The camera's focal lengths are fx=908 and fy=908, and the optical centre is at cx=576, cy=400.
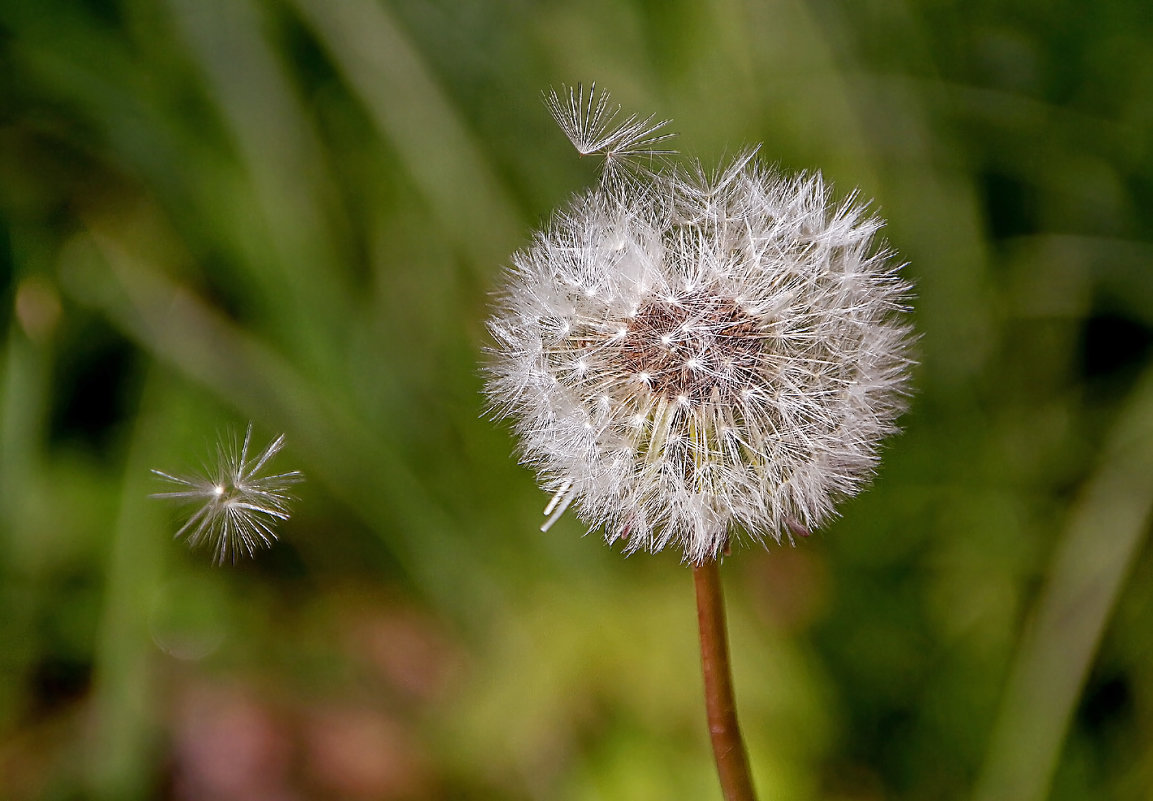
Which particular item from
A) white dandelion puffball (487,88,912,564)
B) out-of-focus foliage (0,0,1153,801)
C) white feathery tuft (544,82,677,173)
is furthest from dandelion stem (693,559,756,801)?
out-of-focus foliage (0,0,1153,801)

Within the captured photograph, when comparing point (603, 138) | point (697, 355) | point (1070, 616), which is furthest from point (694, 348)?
point (1070, 616)

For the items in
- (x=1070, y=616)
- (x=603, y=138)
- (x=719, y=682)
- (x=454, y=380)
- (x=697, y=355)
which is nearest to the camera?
(x=719, y=682)

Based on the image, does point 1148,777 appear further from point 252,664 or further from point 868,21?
point 252,664

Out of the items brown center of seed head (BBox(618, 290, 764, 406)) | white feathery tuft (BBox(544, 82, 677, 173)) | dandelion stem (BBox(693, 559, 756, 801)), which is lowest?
dandelion stem (BBox(693, 559, 756, 801))

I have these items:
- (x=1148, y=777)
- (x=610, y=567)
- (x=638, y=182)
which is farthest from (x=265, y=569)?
(x=1148, y=777)

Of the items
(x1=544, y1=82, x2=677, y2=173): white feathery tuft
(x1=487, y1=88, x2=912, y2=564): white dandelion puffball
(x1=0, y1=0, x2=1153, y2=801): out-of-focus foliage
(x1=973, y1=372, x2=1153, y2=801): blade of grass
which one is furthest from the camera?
(x1=0, y1=0, x2=1153, y2=801): out-of-focus foliage

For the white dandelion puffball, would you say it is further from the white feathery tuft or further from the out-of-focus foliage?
the out-of-focus foliage

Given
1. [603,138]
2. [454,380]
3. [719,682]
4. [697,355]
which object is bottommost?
[719,682]

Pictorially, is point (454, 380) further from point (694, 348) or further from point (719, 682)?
point (719, 682)
